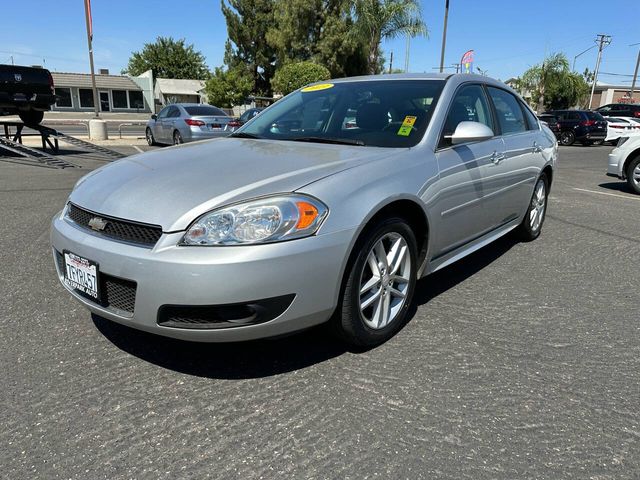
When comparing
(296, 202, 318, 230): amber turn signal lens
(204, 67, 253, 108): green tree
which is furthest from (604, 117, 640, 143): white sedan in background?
(204, 67, 253, 108): green tree

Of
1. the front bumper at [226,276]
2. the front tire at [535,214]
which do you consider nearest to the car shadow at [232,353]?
the front bumper at [226,276]

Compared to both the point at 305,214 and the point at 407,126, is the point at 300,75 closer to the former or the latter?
the point at 407,126

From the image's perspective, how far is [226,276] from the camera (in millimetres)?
2105

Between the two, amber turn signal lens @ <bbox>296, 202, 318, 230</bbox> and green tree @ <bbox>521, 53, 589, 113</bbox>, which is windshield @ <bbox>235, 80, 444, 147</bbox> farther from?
green tree @ <bbox>521, 53, 589, 113</bbox>

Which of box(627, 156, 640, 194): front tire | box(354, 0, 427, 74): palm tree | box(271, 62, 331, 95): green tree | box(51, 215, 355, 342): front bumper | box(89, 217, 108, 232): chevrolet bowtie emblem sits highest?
box(354, 0, 427, 74): palm tree

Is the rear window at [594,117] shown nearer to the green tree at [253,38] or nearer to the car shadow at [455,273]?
→ the car shadow at [455,273]

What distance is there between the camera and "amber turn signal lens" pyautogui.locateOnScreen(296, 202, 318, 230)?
2.25 meters

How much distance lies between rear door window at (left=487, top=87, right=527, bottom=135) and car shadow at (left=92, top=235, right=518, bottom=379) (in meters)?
2.52

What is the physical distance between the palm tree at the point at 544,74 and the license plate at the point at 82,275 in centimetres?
4576

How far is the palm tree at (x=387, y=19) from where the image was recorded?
2575 centimetres

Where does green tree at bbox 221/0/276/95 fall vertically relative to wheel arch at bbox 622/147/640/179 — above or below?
above

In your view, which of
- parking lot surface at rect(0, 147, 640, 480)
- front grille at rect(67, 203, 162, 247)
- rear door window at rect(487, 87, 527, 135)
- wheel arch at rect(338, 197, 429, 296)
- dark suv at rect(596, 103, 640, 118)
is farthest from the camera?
dark suv at rect(596, 103, 640, 118)

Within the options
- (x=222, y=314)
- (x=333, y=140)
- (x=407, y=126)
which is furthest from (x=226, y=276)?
(x=407, y=126)

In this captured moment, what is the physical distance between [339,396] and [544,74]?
4833 centimetres
